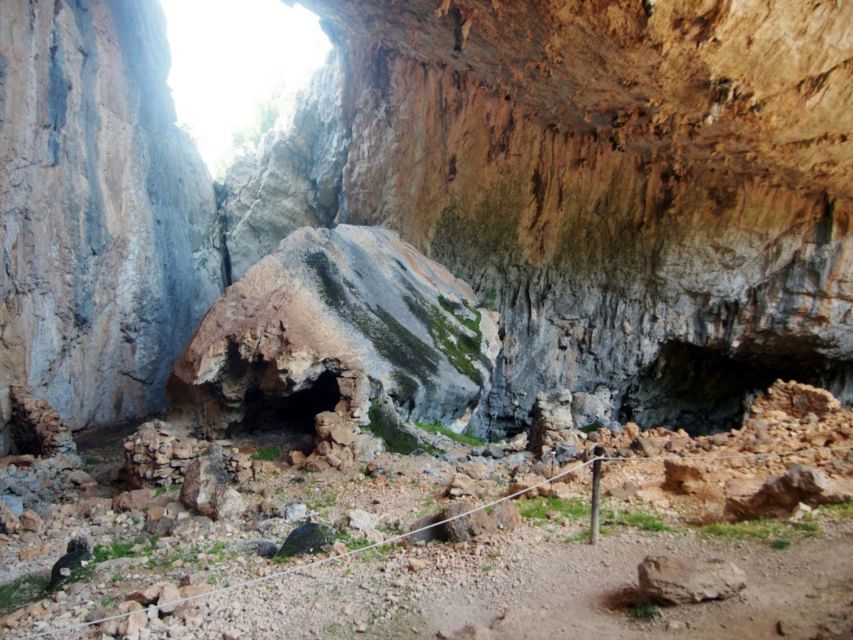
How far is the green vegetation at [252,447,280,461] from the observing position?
907 cm

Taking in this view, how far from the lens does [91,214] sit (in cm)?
1231

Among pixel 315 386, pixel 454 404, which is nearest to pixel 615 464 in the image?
pixel 454 404

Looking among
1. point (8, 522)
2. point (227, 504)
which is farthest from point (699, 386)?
point (8, 522)

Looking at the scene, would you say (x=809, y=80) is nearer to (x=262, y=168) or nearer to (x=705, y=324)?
(x=705, y=324)

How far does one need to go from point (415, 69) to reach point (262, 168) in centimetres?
775

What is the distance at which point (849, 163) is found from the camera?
12109 millimetres

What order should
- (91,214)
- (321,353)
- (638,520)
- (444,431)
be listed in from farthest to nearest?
(91,214) < (444,431) < (321,353) < (638,520)

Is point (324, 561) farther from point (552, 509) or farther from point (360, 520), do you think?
point (552, 509)

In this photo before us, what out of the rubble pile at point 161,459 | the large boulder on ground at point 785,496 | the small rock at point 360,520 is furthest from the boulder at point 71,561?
the large boulder on ground at point 785,496

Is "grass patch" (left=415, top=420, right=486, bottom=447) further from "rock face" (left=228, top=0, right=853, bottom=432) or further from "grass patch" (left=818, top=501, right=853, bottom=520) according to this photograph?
"grass patch" (left=818, top=501, right=853, bottom=520)

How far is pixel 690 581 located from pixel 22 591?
5.48 metres

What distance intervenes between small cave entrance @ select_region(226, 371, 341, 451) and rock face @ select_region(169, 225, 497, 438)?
0.02 meters

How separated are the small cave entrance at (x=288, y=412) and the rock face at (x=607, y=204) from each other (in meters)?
5.51

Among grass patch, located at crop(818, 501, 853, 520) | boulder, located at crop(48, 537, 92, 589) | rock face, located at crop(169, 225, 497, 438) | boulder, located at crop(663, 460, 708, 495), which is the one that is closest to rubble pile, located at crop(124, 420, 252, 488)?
rock face, located at crop(169, 225, 497, 438)
